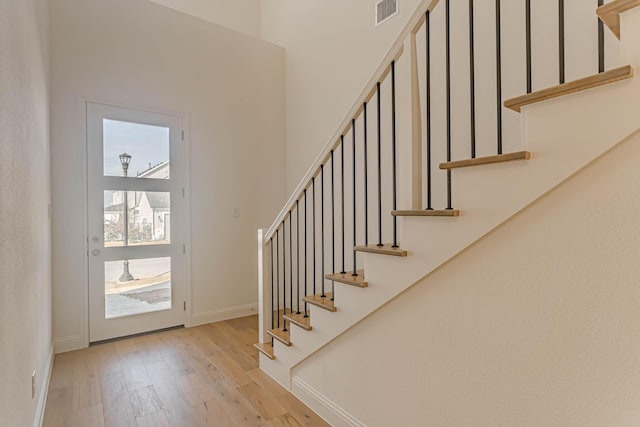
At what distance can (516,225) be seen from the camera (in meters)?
1.24

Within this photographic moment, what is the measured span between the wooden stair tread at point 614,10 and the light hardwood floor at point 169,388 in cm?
234

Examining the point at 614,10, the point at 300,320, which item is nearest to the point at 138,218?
the point at 300,320

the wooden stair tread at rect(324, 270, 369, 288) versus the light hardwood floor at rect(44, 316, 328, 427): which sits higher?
the wooden stair tread at rect(324, 270, 369, 288)

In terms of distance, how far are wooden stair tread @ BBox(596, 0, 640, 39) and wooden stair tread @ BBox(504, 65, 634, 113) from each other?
17 cm

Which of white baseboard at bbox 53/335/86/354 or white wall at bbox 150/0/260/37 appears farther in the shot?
white wall at bbox 150/0/260/37

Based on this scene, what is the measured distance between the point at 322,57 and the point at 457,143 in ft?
6.98

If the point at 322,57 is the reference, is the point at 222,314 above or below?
below

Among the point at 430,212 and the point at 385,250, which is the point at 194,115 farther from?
the point at 430,212

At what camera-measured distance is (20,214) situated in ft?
5.34

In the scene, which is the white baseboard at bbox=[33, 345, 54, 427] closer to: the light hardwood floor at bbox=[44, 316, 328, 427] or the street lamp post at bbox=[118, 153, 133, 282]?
the light hardwood floor at bbox=[44, 316, 328, 427]

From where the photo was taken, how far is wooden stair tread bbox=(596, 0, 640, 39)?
944 mm

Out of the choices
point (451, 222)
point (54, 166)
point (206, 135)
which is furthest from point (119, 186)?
point (451, 222)

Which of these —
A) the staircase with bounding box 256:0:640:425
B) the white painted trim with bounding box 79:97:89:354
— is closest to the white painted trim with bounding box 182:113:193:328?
the white painted trim with bounding box 79:97:89:354

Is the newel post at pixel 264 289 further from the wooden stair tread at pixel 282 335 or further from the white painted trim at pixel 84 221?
the white painted trim at pixel 84 221
